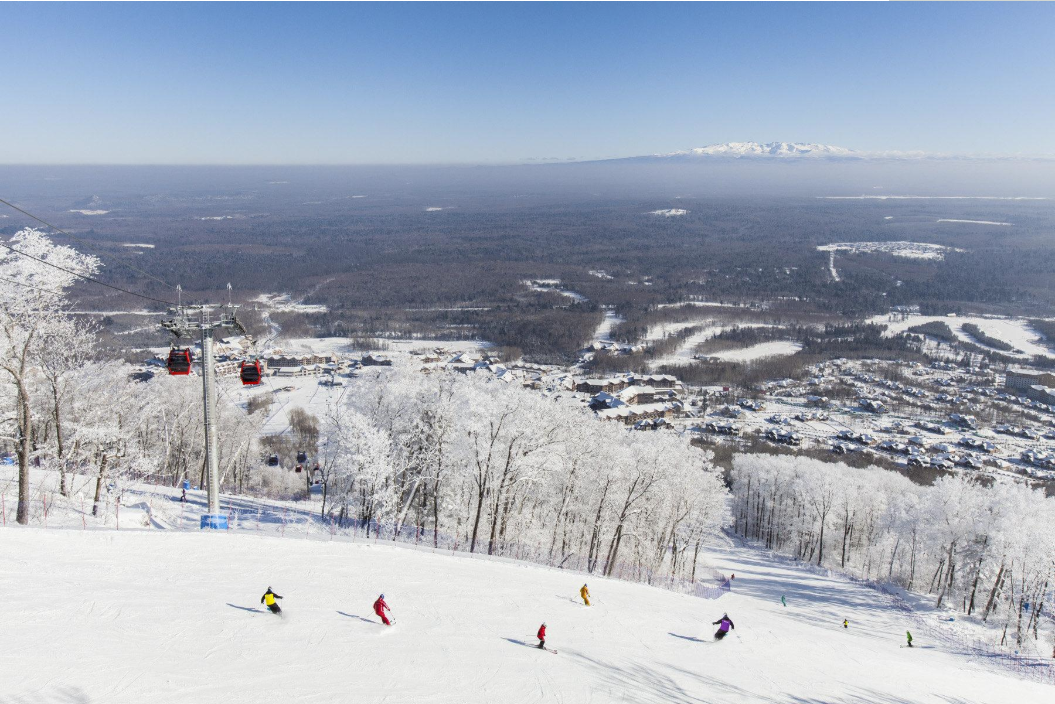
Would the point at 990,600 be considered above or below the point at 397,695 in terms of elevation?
below

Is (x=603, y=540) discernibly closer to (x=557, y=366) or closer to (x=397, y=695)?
(x=397, y=695)

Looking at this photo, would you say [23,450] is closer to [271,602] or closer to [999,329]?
[271,602]

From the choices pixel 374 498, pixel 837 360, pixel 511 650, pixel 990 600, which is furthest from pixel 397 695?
pixel 837 360

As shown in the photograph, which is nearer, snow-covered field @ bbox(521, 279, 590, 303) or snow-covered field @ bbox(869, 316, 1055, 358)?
snow-covered field @ bbox(869, 316, 1055, 358)

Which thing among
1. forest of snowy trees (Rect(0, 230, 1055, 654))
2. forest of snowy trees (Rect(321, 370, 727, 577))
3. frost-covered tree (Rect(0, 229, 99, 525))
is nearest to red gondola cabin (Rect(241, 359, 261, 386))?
frost-covered tree (Rect(0, 229, 99, 525))

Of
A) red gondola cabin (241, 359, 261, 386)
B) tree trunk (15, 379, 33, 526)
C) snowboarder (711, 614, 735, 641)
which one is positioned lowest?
snowboarder (711, 614, 735, 641)

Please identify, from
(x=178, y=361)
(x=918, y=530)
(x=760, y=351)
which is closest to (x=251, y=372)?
(x=178, y=361)

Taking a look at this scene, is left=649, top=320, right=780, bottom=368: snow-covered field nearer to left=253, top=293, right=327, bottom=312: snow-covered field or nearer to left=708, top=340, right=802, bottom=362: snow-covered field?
left=708, top=340, right=802, bottom=362: snow-covered field

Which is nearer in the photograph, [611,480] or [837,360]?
[611,480]
